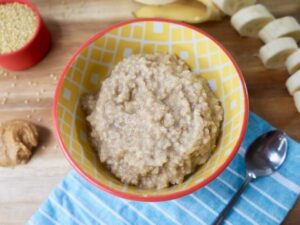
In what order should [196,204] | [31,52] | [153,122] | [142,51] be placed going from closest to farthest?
1. [153,122]
2. [196,204]
3. [142,51]
4. [31,52]

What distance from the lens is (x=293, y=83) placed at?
1.41m

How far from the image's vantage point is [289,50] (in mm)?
1445

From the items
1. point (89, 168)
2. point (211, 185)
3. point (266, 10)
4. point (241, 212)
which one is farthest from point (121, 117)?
point (266, 10)

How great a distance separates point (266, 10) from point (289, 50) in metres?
0.19

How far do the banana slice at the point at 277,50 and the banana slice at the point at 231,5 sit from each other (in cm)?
21

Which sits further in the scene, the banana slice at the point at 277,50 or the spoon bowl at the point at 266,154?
the banana slice at the point at 277,50

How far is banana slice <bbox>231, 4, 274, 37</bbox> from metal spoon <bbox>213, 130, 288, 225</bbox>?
1.43 ft

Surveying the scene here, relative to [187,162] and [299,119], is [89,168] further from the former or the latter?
[299,119]

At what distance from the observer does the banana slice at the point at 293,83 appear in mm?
1393

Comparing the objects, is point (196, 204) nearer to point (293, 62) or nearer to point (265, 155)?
point (265, 155)

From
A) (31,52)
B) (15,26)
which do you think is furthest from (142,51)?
(15,26)

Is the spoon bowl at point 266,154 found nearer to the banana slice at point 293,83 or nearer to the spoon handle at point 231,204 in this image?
the spoon handle at point 231,204

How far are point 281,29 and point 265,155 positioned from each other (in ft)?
1.58

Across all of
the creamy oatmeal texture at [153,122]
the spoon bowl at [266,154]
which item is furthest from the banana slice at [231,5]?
the spoon bowl at [266,154]
